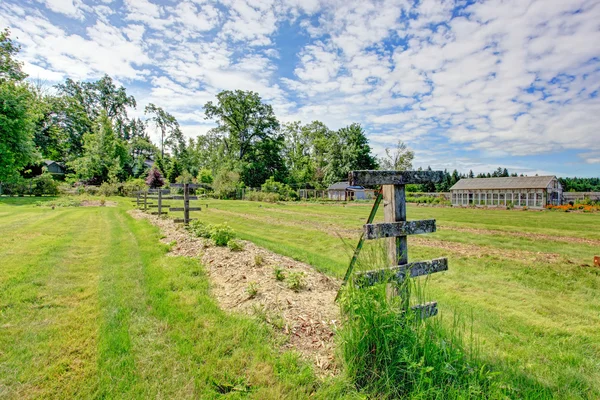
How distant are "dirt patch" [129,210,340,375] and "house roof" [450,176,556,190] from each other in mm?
38696

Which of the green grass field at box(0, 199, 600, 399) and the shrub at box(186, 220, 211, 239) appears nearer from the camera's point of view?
the green grass field at box(0, 199, 600, 399)

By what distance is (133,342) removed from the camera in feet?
10.2

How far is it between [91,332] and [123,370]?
1.03 m

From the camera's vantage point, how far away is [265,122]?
5241cm

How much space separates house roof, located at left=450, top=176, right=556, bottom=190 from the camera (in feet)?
109

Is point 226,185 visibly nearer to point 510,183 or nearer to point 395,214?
point 510,183

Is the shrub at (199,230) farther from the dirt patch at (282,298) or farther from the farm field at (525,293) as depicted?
the farm field at (525,293)

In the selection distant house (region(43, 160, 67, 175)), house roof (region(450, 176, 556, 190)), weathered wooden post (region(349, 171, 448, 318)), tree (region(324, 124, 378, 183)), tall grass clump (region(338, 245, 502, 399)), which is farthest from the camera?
tree (region(324, 124, 378, 183))

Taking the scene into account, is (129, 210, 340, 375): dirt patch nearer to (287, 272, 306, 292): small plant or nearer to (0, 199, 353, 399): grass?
(287, 272, 306, 292): small plant

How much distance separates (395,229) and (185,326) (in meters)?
2.60

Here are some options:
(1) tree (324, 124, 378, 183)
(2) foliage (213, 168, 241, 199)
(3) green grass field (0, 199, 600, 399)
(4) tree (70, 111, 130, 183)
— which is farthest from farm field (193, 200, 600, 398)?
(1) tree (324, 124, 378, 183)

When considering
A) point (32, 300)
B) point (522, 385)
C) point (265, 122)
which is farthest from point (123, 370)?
point (265, 122)

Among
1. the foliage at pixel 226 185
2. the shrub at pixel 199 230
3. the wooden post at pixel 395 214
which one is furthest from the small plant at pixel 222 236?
the foliage at pixel 226 185

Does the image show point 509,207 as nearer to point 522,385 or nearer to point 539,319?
point 539,319
